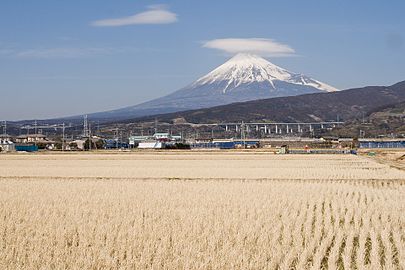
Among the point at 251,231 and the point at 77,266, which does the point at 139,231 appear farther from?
the point at 77,266

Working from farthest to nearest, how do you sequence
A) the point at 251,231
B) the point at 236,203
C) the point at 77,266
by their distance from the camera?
the point at 236,203 → the point at 251,231 → the point at 77,266

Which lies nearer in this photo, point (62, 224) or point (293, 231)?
point (293, 231)

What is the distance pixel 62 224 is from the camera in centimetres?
1092

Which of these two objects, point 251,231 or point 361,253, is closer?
point 361,253

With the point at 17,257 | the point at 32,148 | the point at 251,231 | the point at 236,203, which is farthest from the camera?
the point at 32,148

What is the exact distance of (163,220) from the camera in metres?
→ 11.4

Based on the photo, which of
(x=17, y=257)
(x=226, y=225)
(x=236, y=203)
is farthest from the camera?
(x=236, y=203)

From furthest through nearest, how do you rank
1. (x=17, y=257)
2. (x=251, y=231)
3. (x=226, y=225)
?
(x=226, y=225) → (x=251, y=231) → (x=17, y=257)

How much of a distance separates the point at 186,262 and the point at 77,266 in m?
1.26

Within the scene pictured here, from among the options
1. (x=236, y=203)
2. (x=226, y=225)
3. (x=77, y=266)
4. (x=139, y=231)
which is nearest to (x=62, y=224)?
(x=139, y=231)

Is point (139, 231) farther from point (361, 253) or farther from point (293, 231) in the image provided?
point (361, 253)

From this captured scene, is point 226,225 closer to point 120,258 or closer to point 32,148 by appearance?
point 120,258

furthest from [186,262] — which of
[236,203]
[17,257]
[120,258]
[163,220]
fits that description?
[236,203]

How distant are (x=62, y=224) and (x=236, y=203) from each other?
4.60 metres
